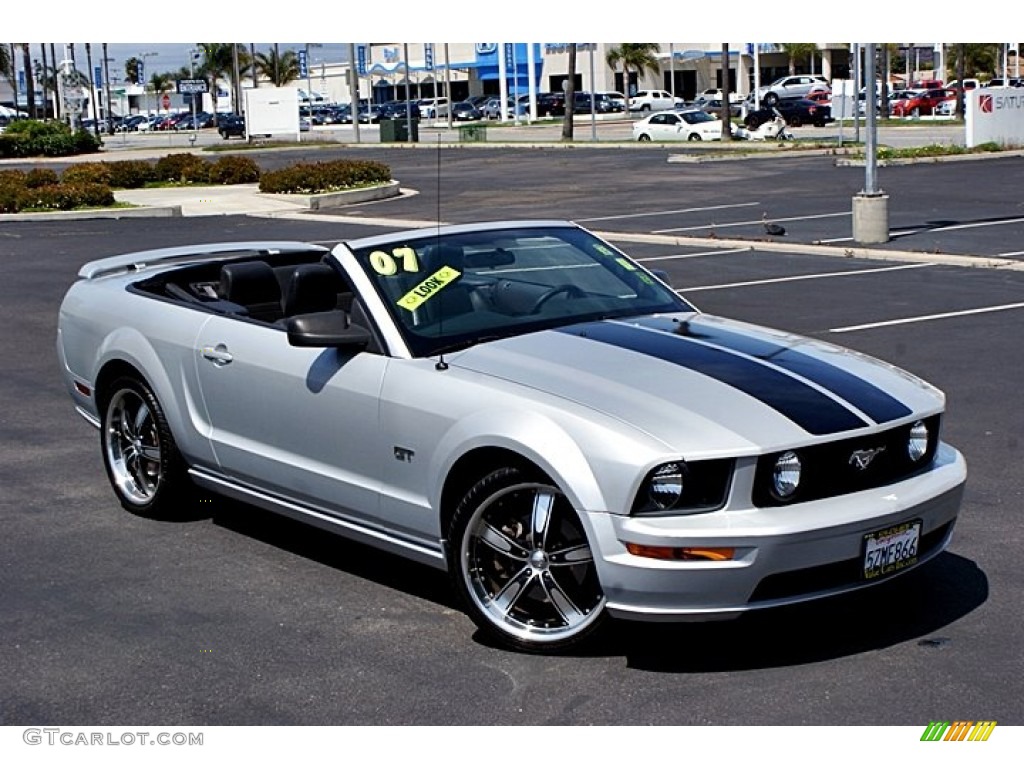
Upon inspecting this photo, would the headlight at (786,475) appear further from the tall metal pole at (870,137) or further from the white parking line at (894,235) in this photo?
the white parking line at (894,235)

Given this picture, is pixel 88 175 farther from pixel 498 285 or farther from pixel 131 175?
pixel 498 285

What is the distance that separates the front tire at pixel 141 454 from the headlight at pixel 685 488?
3.10m

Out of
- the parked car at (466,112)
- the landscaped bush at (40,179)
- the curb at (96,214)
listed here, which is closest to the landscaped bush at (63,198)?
the curb at (96,214)

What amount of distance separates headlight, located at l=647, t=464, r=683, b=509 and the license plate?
2.37ft

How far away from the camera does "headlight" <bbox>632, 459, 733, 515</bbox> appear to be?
211 inches

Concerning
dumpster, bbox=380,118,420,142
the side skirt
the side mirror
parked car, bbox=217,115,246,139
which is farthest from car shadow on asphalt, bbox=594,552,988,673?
parked car, bbox=217,115,246,139

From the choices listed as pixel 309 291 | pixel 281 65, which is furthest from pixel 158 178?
pixel 281 65

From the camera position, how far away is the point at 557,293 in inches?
272

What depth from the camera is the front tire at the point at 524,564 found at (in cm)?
564

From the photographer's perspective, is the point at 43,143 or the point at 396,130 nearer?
the point at 43,143

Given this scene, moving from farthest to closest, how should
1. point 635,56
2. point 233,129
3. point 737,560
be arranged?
point 635,56, point 233,129, point 737,560

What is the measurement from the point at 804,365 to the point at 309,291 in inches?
95.6

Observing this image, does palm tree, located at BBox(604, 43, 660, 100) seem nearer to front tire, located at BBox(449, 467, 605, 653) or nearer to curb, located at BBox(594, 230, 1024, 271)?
curb, located at BBox(594, 230, 1024, 271)

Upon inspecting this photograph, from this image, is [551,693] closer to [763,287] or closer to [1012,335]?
[1012,335]
